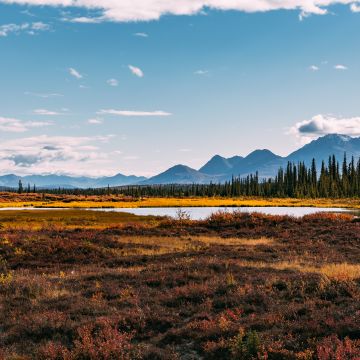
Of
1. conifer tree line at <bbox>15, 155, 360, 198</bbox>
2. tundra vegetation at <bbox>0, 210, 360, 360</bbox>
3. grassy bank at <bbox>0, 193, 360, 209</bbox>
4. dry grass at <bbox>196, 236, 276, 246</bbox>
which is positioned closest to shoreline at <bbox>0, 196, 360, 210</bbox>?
grassy bank at <bbox>0, 193, 360, 209</bbox>

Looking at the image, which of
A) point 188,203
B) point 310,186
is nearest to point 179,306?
point 188,203

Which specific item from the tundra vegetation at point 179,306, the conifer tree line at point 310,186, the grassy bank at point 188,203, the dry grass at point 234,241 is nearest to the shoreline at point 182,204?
the grassy bank at point 188,203

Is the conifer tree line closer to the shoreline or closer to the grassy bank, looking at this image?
the grassy bank

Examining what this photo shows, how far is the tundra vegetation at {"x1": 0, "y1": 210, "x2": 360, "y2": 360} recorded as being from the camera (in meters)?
9.81

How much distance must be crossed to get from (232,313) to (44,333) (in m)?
5.00

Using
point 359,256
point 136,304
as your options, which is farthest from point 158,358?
point 359,256

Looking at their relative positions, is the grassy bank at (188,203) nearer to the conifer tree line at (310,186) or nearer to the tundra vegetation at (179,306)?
the conifer tree line at (310,186)

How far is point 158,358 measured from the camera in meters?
9.73

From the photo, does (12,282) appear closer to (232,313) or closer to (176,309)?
(176,309)

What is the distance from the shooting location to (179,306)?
1402 cm

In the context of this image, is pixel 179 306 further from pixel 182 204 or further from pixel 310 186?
pixel 310 186

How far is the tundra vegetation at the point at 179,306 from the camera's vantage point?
981 centimetres

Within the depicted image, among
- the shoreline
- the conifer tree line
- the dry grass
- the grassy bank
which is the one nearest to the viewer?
the dry grass

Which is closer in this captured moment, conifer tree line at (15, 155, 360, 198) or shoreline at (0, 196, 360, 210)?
shoreline at (0, 196, 360, 210)
